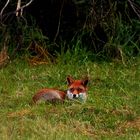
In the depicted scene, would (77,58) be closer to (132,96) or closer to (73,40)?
(73,40)

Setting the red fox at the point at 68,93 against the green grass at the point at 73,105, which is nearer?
the green grass at the point at 73,105

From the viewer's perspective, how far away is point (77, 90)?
1059 centimetres

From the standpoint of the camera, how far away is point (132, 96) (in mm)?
11031

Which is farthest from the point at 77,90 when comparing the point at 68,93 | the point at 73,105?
the point at 73,105

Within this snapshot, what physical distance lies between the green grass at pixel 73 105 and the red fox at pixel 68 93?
13 cm

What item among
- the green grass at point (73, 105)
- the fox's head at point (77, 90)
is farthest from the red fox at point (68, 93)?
the green grass at point (73, 105)

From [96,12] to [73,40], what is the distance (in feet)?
2.46

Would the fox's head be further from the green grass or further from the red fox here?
the green grass

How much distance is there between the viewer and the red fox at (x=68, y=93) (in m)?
10.5

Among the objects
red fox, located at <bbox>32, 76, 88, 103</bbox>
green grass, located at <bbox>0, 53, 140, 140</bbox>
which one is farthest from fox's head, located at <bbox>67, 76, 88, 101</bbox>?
green grass, located at <bbox>0, 53, 140, 140</bbox>

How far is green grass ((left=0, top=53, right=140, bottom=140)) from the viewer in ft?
29.5

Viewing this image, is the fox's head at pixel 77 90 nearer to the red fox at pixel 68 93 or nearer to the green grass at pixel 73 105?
the red fox at pixel 68 93

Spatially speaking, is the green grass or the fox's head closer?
the green grass

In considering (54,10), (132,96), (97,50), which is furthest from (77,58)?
(132,96)
